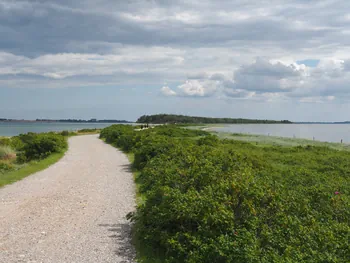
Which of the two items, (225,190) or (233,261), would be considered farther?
(225,190)

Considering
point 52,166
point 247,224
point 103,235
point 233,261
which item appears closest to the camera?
point 233,261

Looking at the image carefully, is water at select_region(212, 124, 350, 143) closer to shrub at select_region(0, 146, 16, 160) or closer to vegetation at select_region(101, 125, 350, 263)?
shrub at select_region(0, 146, 16, 160)

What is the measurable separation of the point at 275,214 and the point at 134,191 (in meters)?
6.95

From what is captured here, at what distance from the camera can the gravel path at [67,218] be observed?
694 centimetres

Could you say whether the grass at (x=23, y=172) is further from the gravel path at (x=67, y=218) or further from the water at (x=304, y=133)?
the water at (x=304, y=133)

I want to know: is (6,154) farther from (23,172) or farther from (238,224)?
(238,224)

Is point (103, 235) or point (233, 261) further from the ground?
point (233, 261)

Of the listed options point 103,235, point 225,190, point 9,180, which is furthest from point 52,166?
point 225,190

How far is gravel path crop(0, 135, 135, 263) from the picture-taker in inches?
273

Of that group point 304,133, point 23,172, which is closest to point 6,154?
point 23,172

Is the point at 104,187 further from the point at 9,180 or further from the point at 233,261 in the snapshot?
the point at 233,261

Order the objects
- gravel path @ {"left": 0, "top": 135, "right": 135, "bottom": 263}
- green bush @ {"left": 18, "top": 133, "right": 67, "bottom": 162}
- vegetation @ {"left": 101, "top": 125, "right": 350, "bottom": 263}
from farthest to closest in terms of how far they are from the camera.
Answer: green bush @ {"left": 18, "top": 133, "right": 67, "bottom": 162}, gravel path @ {"left": 0, "top": 135, "right": 135, "bottom": 263}, vegetation @ {"left": 101, "top": 125, "right": 350, "bottom": 263}

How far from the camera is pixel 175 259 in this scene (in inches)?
244

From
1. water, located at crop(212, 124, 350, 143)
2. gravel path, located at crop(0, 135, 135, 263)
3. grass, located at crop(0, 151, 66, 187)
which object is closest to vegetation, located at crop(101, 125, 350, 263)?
gravel path, located at crop(0, 135, 135, 263)
